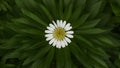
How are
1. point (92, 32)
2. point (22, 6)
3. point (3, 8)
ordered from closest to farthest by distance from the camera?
point (92, 32), point (22, 6), point (3, 8)

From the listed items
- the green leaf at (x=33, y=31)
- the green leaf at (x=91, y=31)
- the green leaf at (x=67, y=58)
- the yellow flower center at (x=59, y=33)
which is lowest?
the green leaf at (x=67, y=58)

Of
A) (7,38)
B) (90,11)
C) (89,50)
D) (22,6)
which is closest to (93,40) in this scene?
(89,50)

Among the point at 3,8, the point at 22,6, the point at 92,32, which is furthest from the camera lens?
the point at 3,8

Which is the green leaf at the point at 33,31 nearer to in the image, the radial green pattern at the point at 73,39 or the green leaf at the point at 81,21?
the radial green pattern at the point at 73,39

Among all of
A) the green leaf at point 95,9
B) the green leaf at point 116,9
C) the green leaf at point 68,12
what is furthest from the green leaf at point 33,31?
the green leaf at point 116,9

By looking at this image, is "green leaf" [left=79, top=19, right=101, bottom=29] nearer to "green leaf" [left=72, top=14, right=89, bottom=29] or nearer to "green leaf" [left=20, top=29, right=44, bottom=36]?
"green leaf" [left=72, top=14, right=89, bottom=29]

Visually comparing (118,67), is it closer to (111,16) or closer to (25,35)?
(111,16)

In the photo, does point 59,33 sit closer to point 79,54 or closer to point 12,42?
point 79,54
